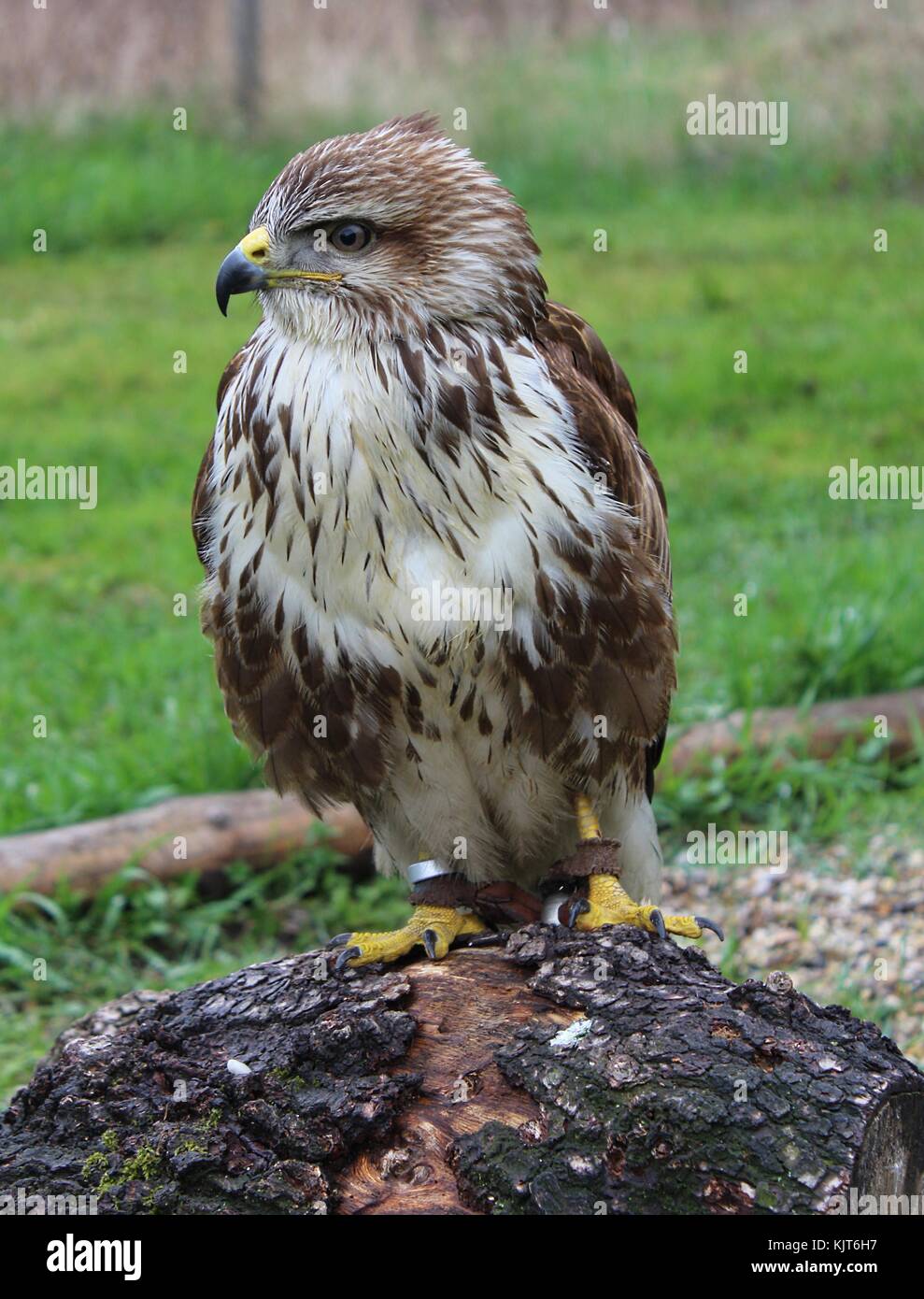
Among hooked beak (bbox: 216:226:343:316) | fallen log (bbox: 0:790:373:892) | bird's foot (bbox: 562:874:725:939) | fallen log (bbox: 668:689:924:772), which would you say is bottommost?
fallen log (bbox: 0:790:373:892)

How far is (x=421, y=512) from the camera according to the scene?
135 inches

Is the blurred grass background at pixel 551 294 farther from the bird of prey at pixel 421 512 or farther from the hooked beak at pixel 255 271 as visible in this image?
the hooked beak at pixel 255 271

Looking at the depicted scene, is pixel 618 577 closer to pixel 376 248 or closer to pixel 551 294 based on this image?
pixel 376 248

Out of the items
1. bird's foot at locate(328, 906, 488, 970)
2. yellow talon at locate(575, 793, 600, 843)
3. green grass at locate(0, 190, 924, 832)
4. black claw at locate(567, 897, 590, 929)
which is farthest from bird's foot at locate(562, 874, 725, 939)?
green grass at locate(0, 190, 924, 832)

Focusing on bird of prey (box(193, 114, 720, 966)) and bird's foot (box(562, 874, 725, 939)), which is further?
bird's foot (box(562, 874, 725, 939))

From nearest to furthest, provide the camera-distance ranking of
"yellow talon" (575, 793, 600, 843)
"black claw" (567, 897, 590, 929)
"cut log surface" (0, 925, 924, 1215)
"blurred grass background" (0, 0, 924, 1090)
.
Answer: "cut log surface" (0, 925, 924, 1215) < "black claw" (567, 897, 590, 929) < "yellow talon" (575, 793, 600, 843) < "blurred grass background" (0, 0, 924, 1090)

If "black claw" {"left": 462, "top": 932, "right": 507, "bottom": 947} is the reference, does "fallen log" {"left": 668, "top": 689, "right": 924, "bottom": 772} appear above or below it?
below

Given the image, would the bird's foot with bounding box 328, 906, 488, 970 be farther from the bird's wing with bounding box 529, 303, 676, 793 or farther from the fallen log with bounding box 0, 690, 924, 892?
the fallen log with bounding box 0, 690, 924, 892

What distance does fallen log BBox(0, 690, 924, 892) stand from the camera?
18.3 feet

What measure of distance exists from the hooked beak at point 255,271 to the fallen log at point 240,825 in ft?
7.62

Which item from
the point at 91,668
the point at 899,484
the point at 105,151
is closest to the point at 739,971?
the point at 91,668

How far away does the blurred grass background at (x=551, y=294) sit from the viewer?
600cm

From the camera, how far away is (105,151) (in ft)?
41.3

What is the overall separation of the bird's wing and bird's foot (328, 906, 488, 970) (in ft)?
1.85
